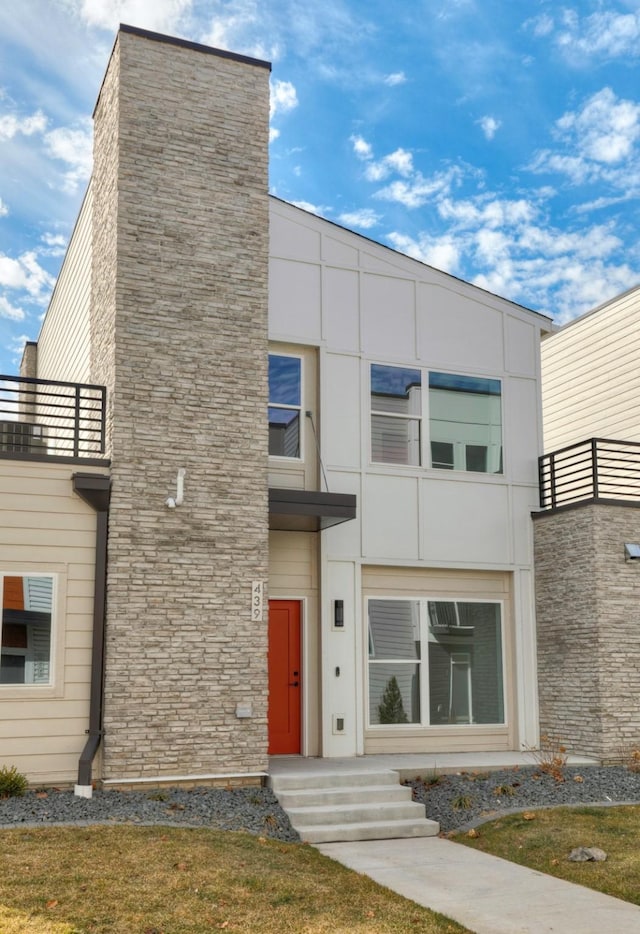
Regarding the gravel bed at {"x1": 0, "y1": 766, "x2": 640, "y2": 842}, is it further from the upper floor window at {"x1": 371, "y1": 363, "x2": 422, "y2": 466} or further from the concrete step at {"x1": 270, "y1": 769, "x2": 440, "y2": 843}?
the upper floor window at {"x1": 371, "y1": 363, "x2": 422, "y2": 466}

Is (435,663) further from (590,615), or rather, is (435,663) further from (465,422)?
(465,422)

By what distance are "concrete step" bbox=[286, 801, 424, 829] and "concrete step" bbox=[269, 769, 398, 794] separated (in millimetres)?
440

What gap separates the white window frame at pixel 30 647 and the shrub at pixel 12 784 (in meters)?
0.87

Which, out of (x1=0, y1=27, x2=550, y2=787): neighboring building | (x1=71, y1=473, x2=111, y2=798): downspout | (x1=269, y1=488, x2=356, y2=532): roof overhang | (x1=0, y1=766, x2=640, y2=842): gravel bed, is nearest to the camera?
(x1=0, y1=766, x2=640, y2=842): gravel bed

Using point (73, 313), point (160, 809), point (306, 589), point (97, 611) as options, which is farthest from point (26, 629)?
point (73, 313)

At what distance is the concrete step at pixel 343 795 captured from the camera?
10.5 meters

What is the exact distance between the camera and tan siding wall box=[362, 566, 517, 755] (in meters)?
13.7

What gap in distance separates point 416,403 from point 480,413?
119 centimetres

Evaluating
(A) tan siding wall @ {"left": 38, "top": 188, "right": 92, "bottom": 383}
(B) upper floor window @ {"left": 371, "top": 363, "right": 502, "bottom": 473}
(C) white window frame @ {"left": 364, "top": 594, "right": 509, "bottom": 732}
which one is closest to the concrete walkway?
(C) white window frame @ {"left": 364, "top": 594, "right": 509, "bottom": 732}

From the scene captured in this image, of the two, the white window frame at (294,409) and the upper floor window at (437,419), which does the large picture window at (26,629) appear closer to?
the white window frame at (294,409)

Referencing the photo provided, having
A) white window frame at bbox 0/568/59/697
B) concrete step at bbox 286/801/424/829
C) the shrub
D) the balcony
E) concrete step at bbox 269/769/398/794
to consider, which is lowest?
concrete step at bbox 286/801/424/829

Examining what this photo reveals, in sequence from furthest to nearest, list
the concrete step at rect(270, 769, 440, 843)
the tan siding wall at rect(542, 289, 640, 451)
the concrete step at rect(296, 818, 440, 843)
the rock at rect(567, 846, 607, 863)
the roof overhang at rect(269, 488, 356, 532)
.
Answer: the tan siding wall at rect(542, 289, 640, 451) < the roof overhang at rect(269, 488, 356, 532) < the concrete step at rect(270, 769, 440, 843) < the concrete step at rect(296, 818, 440, 843) < the rock at rect(567, 846, 607, 863)

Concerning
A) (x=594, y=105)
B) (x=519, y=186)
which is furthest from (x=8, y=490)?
(x=519, y=186)

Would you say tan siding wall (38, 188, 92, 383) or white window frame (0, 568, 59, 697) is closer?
white window frame (0, 568, 59, 697)
